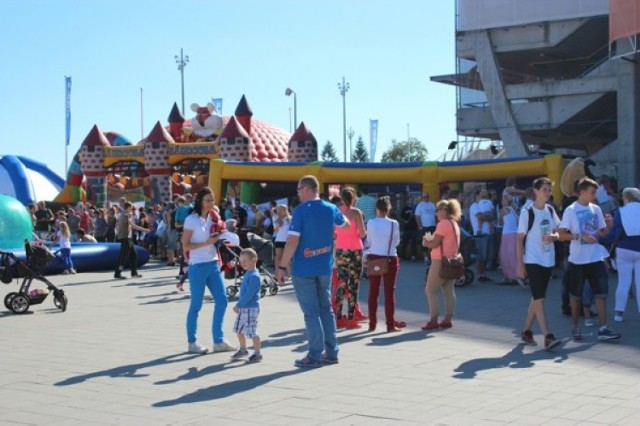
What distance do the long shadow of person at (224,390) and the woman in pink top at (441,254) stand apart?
317 cm

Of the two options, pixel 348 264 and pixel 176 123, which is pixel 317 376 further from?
pixel 176 123

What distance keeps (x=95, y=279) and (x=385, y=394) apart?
45.3 ft

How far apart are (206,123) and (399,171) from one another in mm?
20568

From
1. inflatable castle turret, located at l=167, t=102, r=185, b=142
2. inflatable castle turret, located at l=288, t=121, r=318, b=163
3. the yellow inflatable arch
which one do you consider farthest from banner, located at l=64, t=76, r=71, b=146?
the yellow inflatable arch

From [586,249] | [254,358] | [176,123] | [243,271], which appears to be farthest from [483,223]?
[176,123]

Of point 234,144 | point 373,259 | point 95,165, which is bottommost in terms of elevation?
point 373,259

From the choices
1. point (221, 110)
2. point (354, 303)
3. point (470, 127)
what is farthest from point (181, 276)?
point (221, 110)

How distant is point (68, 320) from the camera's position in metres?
13.2

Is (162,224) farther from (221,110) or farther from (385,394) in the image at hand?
(221,110)

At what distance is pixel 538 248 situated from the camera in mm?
9883

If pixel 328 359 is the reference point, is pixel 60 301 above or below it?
above

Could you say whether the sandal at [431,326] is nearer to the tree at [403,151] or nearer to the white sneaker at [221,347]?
the white sneaker at [221,347]

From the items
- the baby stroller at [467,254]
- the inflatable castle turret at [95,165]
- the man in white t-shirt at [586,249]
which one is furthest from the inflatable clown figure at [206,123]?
the man in white t-shirt at [586,249]

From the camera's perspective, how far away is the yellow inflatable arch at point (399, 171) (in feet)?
73.7
